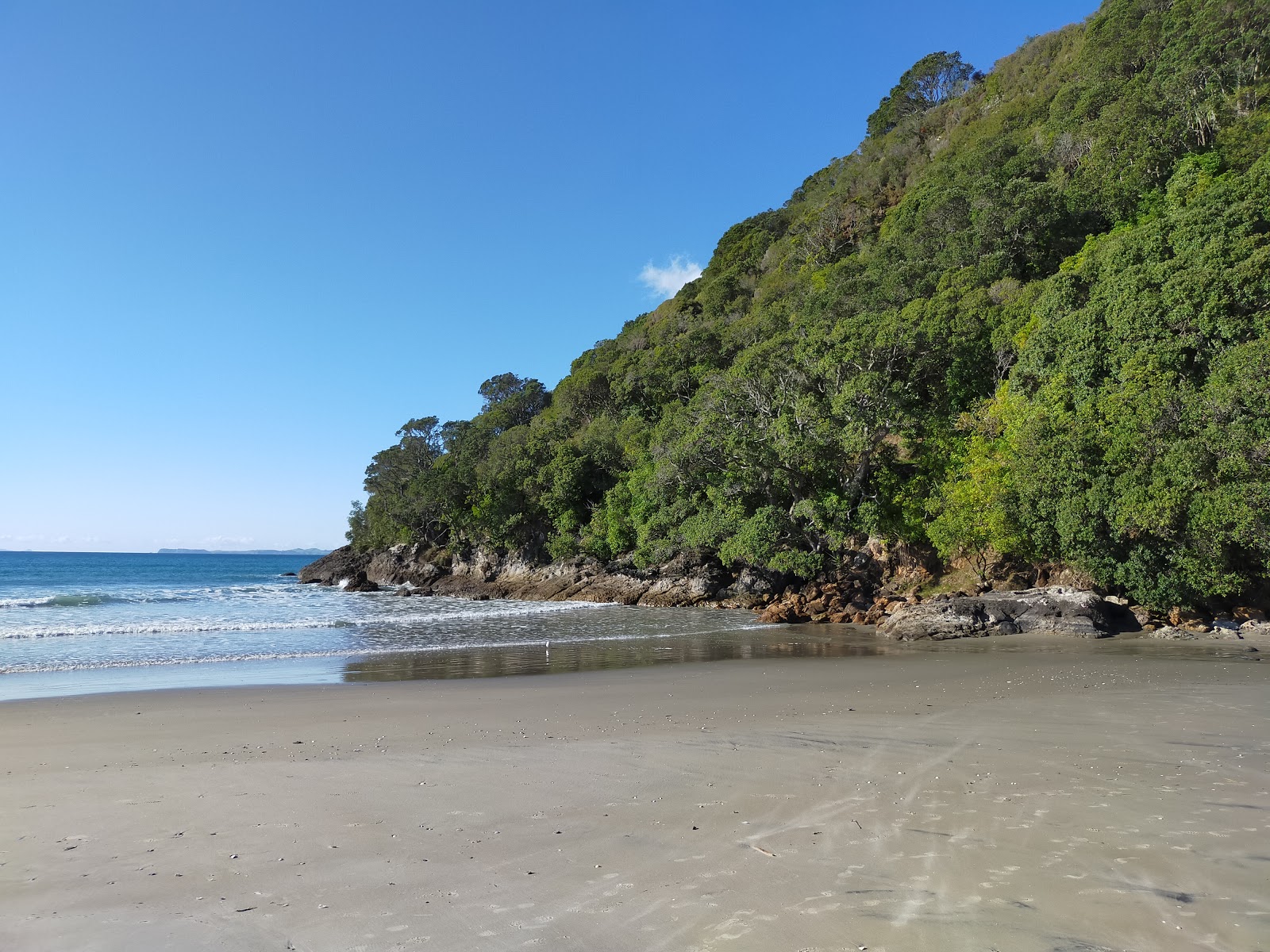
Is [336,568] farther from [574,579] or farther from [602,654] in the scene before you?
[602,654]

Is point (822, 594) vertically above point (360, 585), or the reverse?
point (822, 594)

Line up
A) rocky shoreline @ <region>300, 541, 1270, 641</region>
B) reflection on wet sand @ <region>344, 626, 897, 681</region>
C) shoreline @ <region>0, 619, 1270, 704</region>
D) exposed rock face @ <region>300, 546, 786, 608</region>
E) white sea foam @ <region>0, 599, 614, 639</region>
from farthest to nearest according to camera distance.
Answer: exposed rock face @ <region>300, 546, 786, 608</region>
white sea foam @ <region>0, 599, 614, 639</region>
rocky shoreline @ <region>300, 541, 1270, 641</region>
reflection on wet sand @ <region>344, 626, 897, 681</region>
shoreline @ <region>0, 619, 1270, 704</region>

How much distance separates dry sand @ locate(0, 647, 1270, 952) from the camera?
153 inches

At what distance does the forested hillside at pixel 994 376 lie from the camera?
1888 cm

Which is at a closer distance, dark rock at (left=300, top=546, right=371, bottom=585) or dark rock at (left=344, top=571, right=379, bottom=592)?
dark rock at (left=344, top=571, right=379, bottom=592)

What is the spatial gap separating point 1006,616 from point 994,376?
1450 cm

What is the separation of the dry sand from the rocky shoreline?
8.58 metres

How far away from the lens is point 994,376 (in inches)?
1185

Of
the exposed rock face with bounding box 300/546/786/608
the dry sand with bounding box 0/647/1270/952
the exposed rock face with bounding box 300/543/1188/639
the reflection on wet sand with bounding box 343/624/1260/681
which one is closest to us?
the dry sand with bounding box 0/647/1270/952

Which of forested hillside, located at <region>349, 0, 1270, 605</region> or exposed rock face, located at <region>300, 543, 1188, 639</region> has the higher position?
forested hillside, located at <region>349, 0, 1270, 605</region>

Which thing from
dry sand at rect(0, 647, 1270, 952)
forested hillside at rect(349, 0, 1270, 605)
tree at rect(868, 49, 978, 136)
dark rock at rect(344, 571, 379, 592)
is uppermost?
tree at rect(868, 49, 978, 136)

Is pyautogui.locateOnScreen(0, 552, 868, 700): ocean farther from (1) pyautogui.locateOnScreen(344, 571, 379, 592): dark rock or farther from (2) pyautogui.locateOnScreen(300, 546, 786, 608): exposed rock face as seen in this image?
(1) pyautogui.locateOnScreen(344, 571, 379, 592): dark rock

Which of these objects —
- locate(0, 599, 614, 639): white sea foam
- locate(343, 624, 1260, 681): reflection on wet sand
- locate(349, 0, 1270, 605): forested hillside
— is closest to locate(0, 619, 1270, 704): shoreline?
Result: locate(343, 624, 1260, 681): reflection on wet sand

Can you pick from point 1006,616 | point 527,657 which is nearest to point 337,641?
point 527,657
